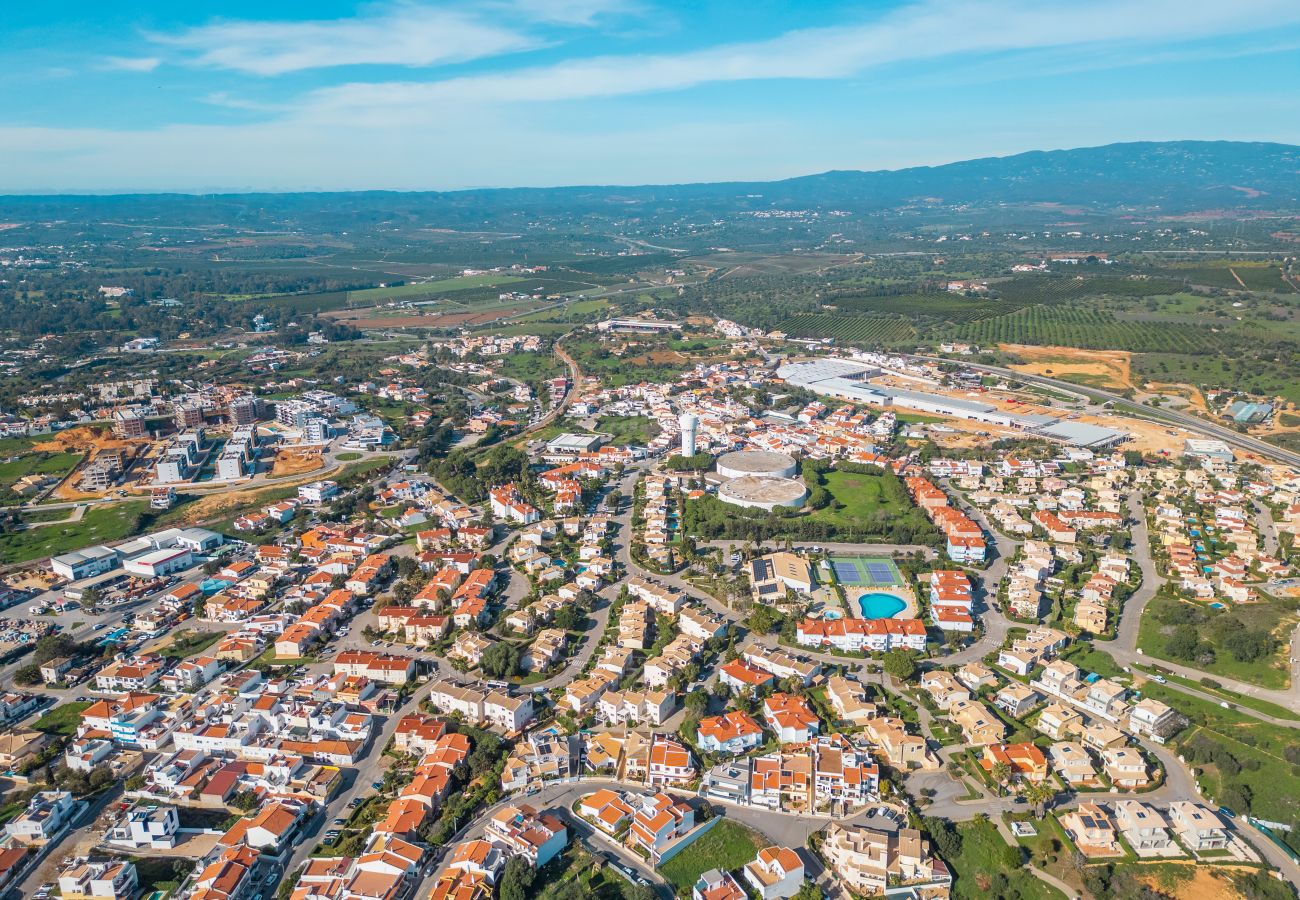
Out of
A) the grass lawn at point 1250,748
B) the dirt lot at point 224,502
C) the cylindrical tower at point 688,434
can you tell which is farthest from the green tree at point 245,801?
the cylindrical tower at point 688,434

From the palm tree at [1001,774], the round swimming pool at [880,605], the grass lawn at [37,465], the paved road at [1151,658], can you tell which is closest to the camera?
the palm tree at [1001,774]

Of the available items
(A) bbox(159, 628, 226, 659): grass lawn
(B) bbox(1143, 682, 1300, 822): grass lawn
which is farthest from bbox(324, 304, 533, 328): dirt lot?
(B) bbox(1143, 682, 1300, 822): grass lawn

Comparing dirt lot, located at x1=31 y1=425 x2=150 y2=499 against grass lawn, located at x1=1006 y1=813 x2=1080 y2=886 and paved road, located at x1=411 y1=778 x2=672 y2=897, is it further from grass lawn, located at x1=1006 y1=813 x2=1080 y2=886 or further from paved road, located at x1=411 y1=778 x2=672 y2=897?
grass lawn, located at x1=1006 y1=813 x2=1080 y2=886

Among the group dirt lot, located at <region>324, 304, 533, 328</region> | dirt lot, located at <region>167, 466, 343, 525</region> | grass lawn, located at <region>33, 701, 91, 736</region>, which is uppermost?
dirt lot, located at <region>324, 304, 533, 328</region>

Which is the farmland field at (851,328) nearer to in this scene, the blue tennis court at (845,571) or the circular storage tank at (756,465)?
the circular storage tank at (756,465)

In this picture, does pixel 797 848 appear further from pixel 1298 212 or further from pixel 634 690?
pixel 1298 212

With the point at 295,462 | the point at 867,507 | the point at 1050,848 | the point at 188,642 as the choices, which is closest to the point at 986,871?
the point at 1050,848

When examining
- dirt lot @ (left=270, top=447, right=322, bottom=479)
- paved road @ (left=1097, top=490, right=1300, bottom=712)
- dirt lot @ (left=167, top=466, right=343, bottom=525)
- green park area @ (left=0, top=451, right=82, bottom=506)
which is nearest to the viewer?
paved road @ (left=1097, top=490, right=1300, bottom=712)
